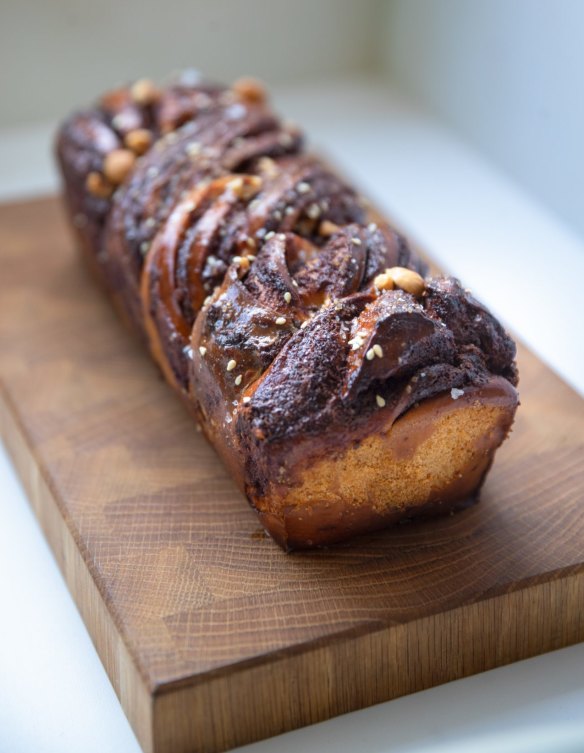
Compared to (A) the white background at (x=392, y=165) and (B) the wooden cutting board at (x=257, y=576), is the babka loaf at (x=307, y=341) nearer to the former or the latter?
(B) the wooden cutting board at (x=257, y=576)

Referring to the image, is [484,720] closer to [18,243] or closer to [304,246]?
[304,246]

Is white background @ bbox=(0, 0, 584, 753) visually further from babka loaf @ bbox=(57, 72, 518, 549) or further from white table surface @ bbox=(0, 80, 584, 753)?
babka loaf @ bbox=(57, 72, 518, 549)

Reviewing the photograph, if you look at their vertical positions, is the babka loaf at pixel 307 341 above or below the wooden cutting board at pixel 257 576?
above

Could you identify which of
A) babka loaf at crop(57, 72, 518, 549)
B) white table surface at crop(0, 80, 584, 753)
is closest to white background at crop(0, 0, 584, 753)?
white table surface at crop(0, 80, 584, 753)

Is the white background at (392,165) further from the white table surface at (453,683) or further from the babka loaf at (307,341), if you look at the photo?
the babka loaf at (307,341)

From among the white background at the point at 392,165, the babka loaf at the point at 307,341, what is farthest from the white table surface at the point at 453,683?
the babka loaf at the point at 307,341

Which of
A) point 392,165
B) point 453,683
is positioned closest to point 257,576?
point 453,683

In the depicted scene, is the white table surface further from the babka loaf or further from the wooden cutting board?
the babka loaf

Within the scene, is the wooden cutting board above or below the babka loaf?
below
